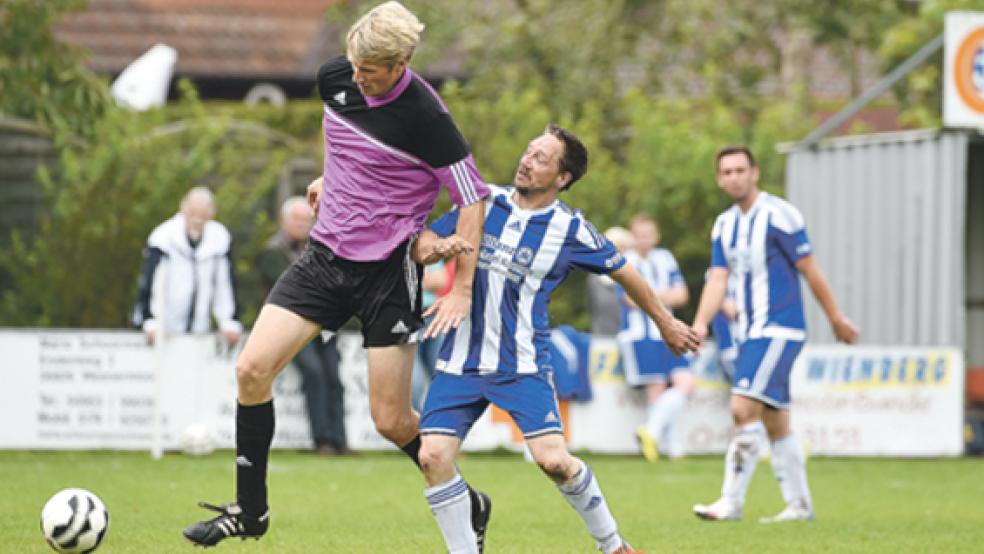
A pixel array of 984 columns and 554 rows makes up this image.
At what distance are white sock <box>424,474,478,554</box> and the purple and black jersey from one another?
100 cm

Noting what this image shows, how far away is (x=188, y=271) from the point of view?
1447 cm

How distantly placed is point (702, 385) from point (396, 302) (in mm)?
8821

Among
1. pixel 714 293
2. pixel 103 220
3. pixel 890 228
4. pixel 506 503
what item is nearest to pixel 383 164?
pixel 714 293

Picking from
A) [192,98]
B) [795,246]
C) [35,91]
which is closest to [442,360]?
[795,246]

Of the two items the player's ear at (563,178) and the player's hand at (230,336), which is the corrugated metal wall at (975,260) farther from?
the player's ear at (563,178)

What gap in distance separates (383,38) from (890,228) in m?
11.4

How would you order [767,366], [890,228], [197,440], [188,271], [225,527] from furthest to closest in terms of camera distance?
[890,228] < [188,271] < [197,440] < [767,366] < [225,527]

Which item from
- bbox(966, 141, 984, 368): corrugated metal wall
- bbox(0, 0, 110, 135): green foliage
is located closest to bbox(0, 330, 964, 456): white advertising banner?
bbox(0, 0, 110, 135): green foliage

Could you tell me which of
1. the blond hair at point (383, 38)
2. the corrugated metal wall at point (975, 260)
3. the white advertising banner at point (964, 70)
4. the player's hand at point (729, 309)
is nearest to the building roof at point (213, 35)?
the corrugated metal wall at point (975, 260)

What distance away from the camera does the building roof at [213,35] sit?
1102 inches

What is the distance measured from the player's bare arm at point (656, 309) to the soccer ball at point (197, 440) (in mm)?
7071

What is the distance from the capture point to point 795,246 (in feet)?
32.9

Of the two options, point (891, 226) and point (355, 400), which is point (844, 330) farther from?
point (891, 226)

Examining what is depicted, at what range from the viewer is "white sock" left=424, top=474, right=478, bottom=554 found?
23.5ft
